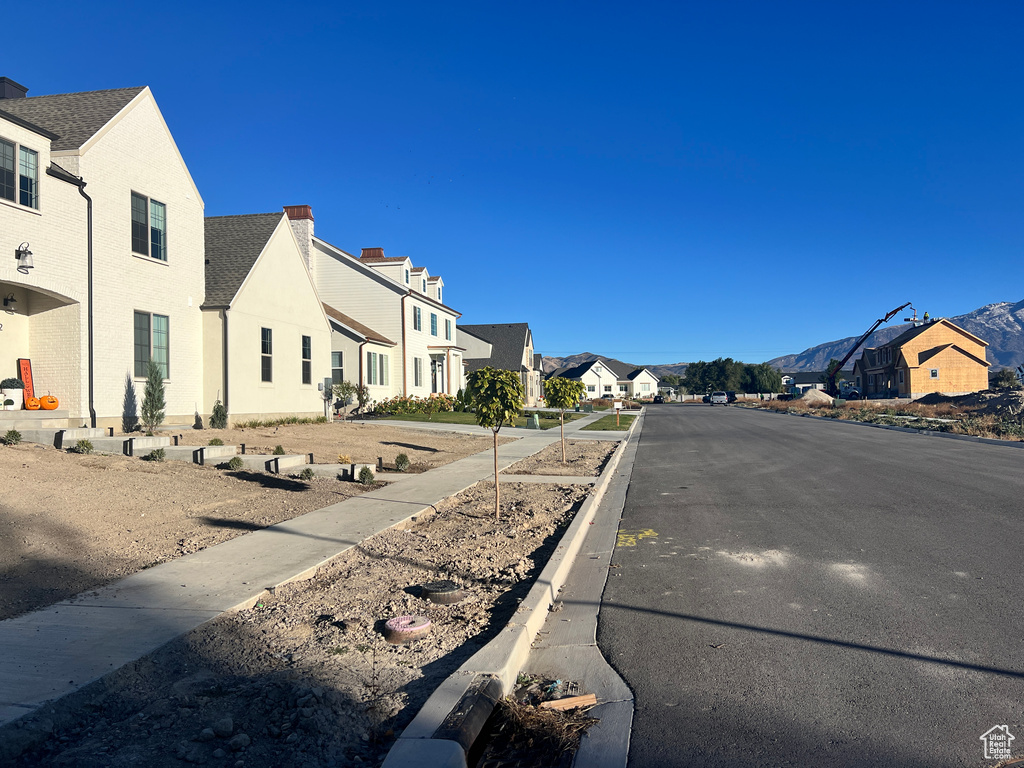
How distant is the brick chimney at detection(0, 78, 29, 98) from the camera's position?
712 inches

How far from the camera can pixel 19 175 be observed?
1373 centimetres

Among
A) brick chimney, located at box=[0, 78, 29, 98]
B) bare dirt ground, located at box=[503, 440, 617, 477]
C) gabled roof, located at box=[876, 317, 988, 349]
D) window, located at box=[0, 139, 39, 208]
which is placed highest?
brick chimney, located at box=[0, 78, 29, 98]

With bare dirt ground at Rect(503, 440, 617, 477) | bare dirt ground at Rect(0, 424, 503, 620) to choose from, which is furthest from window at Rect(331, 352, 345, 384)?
bare dirt ground at Rect(0, 424, 503, 620)

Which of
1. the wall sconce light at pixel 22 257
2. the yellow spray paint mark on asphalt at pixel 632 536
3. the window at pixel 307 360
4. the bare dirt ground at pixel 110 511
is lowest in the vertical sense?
the yellow spray paint mark on asphalt at pixel 632 536

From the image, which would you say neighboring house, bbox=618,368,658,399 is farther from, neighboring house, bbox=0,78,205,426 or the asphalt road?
the asphalt road

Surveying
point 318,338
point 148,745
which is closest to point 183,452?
point 148,745

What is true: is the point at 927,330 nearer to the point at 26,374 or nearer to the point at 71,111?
the point at 71,111

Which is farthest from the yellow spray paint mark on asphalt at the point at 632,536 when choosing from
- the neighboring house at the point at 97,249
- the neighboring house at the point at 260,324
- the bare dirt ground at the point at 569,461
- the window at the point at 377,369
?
the window at the point at 377,369

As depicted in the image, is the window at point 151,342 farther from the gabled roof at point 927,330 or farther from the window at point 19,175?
the gabled roof at point 927,330

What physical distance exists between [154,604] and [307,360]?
1948cm

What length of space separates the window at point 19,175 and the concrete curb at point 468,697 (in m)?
13.6

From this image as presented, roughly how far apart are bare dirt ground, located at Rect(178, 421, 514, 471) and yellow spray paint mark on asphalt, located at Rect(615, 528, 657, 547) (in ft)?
21.4

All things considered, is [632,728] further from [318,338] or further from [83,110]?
[318,338]

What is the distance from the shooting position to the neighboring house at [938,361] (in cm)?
6912
